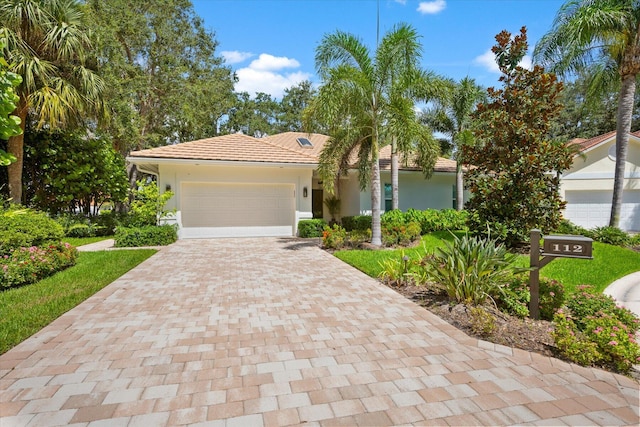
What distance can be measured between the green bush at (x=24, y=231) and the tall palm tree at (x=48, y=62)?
4.33 m

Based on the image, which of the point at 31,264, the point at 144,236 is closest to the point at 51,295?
the point at 31,264

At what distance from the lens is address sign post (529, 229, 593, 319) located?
409 cm

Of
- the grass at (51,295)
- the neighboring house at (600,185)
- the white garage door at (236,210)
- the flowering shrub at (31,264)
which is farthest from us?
the neighboring house at (600,185)

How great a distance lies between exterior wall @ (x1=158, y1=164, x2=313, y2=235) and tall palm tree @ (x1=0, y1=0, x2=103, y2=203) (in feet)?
11.6

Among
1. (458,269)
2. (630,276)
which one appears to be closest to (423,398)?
(458,269)

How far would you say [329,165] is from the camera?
11859mm

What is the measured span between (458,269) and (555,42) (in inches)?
445

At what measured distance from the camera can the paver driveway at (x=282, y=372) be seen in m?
2.63

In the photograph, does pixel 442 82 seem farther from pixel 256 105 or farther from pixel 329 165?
pixel 256 105

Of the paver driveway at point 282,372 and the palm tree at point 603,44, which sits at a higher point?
the palm tree at point 603,44

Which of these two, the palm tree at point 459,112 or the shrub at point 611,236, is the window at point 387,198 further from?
the shrub at point 611,236

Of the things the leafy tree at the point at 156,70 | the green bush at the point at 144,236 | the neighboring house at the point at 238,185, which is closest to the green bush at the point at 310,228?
the neighboring house at the point at 238,185

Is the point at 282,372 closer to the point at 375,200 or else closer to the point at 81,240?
the point at 375,200

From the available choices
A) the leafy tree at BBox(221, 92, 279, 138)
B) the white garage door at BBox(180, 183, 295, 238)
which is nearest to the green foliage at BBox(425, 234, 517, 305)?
the white garage door at BBox(180, 183, 295, 238)
